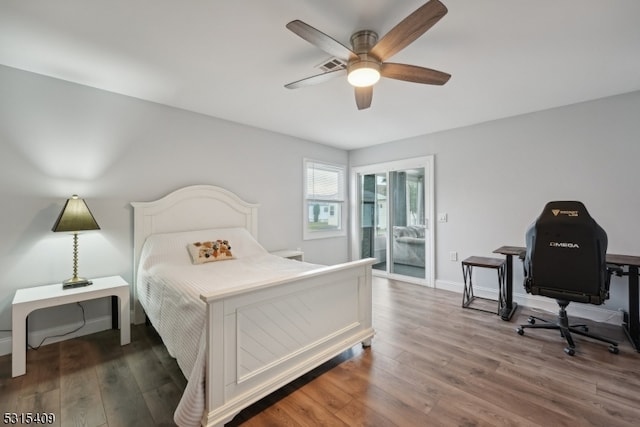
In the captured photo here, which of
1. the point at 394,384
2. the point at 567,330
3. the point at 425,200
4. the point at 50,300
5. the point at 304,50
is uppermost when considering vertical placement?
the point at 304,50

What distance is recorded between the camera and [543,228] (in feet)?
7.69

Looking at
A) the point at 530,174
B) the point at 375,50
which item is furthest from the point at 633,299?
the point at 375,50

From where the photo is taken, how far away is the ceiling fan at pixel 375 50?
1.46 meters

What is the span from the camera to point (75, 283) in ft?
7.76

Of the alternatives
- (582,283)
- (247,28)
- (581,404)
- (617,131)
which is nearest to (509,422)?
(581,404)

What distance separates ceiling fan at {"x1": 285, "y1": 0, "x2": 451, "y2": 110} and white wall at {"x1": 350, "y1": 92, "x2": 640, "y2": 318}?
2.19 m

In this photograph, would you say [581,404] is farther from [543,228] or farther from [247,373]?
[247,373]

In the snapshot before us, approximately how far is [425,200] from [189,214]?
11.1 ft

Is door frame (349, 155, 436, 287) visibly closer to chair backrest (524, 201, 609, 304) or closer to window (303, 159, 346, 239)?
window (303, 159, 346, 239)

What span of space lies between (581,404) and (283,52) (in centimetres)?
310

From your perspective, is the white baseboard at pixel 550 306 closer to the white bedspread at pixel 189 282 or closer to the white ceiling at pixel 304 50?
the white ceiling at pixel 304 50

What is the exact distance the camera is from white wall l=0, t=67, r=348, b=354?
2328 mm

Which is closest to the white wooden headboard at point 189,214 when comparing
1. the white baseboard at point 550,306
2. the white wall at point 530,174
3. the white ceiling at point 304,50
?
the white ceiling at point 304,50

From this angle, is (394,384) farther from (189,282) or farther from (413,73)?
(413,73)
